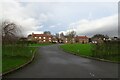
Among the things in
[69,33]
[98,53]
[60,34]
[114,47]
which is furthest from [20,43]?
[60,34]

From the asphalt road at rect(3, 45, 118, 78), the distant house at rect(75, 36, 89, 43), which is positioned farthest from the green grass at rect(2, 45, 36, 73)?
the distant house at rect(75, 36, 89, 43)

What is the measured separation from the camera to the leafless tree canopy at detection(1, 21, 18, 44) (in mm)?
27328

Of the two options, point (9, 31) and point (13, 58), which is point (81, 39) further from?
point (13, 58)

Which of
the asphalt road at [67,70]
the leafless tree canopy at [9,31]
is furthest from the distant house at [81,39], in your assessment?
the asphalt road at [67,70]

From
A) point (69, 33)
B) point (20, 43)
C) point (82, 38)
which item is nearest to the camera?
point (20, 43)

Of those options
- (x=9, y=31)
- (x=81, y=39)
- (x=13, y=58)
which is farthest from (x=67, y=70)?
(x=81, y=39)

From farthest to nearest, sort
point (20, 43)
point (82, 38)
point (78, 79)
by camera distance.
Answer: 1. point (82, 38)
2. point (20, 43)
3. point (78, 79)

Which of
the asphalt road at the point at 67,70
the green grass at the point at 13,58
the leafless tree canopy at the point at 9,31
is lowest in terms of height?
the asphalt road at the point at 67,70

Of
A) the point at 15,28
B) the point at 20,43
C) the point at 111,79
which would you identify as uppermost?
the point at 15,28

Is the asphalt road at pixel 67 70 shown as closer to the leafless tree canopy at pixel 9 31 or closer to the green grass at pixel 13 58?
the green grass at pixel 13 58

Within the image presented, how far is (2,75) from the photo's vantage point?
43.8 feet

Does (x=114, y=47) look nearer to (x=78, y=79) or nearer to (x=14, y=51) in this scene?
(x=14, y=51)

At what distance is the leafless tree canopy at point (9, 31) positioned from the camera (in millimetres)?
27328

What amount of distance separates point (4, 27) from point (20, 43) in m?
3.63
